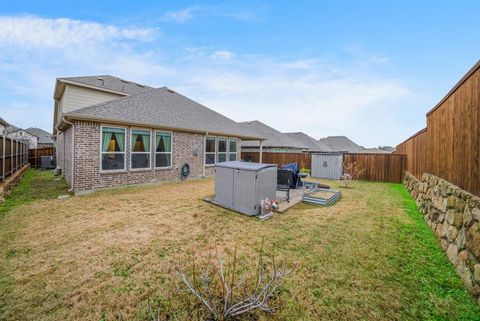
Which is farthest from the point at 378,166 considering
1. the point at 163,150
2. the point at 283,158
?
the point at 163,150

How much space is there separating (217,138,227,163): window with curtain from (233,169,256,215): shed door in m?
8.27

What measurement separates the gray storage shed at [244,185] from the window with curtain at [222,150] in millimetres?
7622

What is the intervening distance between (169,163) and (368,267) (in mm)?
10020

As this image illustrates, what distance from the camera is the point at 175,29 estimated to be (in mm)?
12352

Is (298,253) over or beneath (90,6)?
beneath

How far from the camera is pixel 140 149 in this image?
10.0 m

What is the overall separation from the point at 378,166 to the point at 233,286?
1508 centimetres

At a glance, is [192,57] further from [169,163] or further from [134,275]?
[134,275]

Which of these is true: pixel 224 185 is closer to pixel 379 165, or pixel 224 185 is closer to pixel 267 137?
pixel 379 165

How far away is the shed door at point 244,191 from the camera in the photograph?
19.6ft

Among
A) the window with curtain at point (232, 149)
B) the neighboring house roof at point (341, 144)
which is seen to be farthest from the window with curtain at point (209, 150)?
the neighboring house roof at point (341, 144)

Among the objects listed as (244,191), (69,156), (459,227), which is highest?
(69,156)

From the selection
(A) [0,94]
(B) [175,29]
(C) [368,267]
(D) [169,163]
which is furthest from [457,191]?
(A) [0,94]

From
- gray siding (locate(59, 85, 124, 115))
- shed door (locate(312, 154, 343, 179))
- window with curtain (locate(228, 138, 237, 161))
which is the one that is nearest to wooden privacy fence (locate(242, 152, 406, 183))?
shed door (locate(312, 154, 343, 179))
